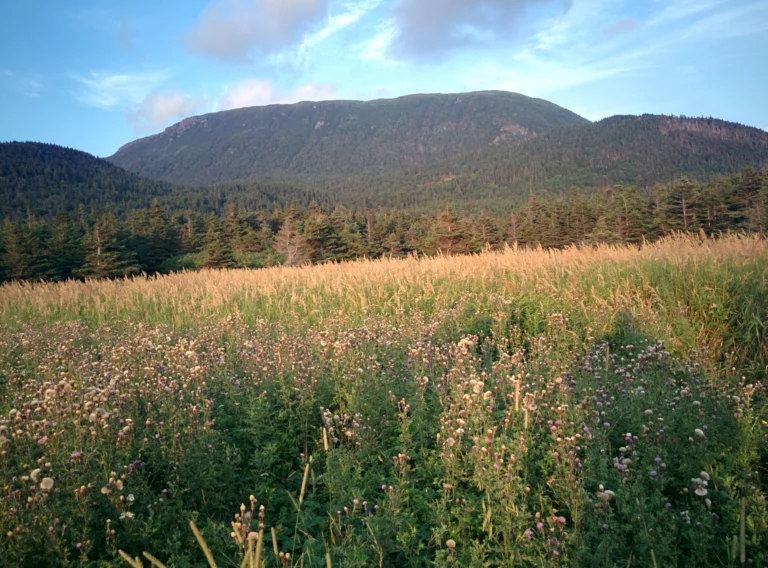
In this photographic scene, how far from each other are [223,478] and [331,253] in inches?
1352

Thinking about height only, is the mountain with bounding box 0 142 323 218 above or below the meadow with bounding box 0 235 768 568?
above

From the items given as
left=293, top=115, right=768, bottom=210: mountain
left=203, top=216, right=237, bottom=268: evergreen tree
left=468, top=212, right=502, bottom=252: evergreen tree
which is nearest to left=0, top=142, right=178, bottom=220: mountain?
left=203, top=216, right=237, bottom=268: evergreen tree

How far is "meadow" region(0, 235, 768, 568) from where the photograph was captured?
→ 1915 millimetres

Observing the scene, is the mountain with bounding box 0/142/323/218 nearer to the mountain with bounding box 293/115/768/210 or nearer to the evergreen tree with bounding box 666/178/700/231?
the mountain with bounding box 293/115/768/210

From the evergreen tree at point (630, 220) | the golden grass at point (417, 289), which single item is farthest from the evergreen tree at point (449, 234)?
the golden grass at point (417, 289)

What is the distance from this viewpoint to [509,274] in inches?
298

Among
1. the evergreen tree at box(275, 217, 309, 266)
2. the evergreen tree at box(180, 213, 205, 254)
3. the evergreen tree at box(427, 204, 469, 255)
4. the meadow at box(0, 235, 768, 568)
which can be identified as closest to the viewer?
the meadow at box(0, 235, 768, 568)

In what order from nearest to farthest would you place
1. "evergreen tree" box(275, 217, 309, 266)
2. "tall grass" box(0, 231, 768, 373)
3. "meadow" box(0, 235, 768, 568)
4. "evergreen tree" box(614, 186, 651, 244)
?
"meadow" box(0, 235, 768, 568) < "tall grass" box(0, 231, 768, 373) < "evergreen tree" box(275, 217, 309, 266) < "evergreen tree" box(614, 186, 651, 244)

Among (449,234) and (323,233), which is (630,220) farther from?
(323,233)

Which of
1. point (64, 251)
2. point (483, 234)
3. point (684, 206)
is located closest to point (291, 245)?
point (64, 251)

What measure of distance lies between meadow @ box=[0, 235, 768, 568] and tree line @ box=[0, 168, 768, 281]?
2443 cm

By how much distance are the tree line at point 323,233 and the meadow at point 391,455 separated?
24433 mm

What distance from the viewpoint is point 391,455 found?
9.21 feet

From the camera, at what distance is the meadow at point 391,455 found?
6.28 ft
